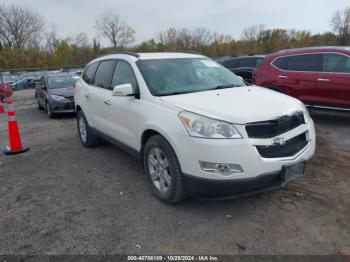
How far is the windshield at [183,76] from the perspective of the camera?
12.4ft

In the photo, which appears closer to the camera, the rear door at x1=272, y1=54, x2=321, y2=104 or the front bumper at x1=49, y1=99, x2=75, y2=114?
the rear door at x1=272, y1=54, x2=321, y2=104

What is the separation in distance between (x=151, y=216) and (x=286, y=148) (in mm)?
1671

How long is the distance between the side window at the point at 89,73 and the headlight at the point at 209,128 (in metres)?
3.13

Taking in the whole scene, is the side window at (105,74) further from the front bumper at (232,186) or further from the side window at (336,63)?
the side window at (336,63)

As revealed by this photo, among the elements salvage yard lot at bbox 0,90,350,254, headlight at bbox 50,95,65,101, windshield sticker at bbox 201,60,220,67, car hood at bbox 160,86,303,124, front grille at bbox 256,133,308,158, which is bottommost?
salvage yard lot at bbox 0,90,350,254

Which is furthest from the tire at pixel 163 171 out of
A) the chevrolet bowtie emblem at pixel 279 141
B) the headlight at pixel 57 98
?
the headlight at pixel 57 98

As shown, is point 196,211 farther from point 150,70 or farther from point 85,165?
point 85,165

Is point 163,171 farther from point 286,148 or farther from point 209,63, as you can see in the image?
A: point 209,63

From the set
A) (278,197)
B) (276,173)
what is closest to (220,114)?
(276,173)

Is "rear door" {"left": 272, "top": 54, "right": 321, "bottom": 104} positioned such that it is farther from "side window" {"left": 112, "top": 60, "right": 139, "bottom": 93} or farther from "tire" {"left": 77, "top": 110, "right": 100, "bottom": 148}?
"tire" {"left": 77, "top": 110, "right": 100, "bottom": 148}

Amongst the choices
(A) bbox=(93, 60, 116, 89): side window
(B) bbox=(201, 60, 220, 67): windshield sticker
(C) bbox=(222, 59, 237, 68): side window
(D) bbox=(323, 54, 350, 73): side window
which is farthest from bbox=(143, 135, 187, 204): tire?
(C) bbox=(222, 59, 237, 68): side window

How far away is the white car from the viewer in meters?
2.80

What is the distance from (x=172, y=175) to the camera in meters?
3.16

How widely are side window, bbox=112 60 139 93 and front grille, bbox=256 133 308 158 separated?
184cm
